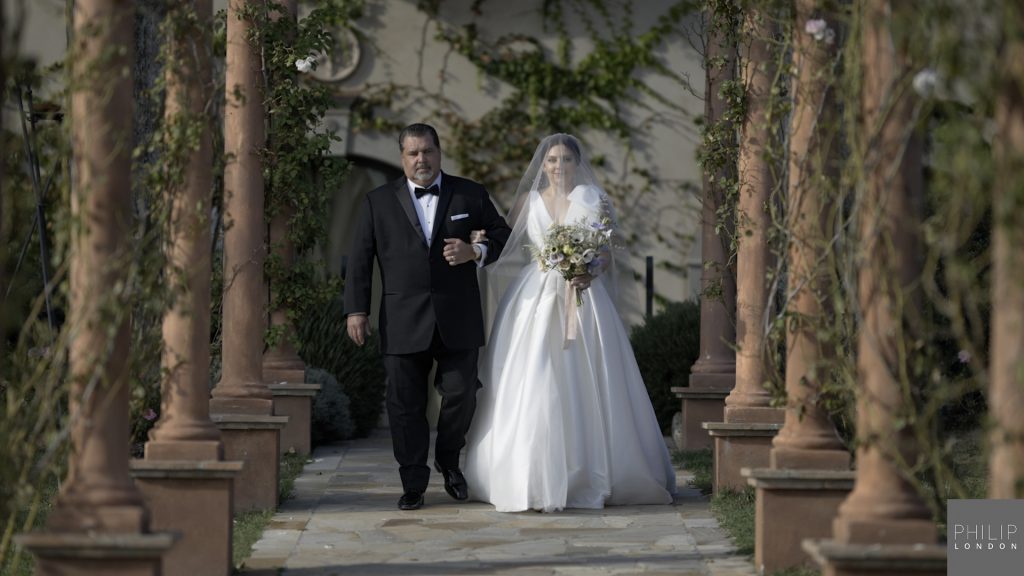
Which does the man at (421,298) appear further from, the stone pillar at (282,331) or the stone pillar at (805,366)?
→ the stone pillar at (805,366)

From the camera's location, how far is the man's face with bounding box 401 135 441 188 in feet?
26.1

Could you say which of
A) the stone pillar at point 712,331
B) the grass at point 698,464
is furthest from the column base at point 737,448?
the stone pillar at point 712,331

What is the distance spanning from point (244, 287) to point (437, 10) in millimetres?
6777

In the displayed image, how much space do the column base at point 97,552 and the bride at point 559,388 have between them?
3.19 m

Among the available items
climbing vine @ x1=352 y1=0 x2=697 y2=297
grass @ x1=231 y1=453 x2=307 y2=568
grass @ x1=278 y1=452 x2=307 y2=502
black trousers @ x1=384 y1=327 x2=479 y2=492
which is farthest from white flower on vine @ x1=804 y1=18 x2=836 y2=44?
climbing vine @ x1=352 y1=0 x2=697 y2=297

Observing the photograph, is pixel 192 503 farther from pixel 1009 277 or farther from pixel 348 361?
pixel 348 361

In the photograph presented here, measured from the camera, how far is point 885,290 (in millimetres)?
4867

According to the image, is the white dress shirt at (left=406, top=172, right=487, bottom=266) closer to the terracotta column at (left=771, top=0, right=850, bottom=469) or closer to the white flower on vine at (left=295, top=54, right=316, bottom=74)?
the white flower on vine at (left=295, top=54, right=316, bottom=74)

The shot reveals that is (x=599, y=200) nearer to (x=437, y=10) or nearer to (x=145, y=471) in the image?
(x=145, y=471)

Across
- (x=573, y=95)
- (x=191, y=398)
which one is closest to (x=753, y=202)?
(x=191, y=398)

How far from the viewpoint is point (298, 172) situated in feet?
29.7

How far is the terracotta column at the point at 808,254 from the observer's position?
19.2 ft

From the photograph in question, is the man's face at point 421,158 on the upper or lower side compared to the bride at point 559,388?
upper

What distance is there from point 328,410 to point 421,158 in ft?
11.7
